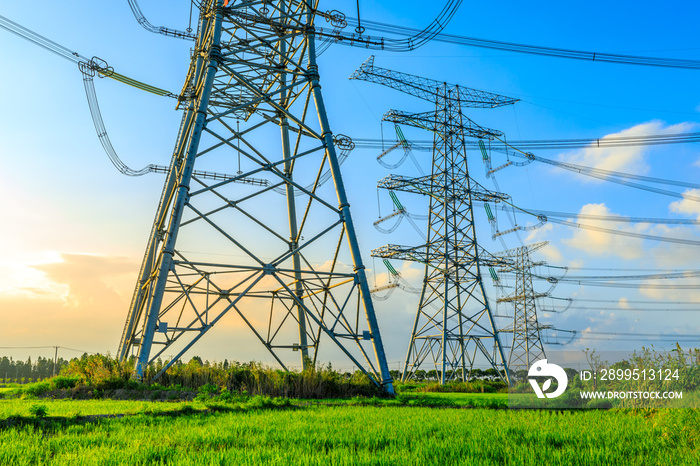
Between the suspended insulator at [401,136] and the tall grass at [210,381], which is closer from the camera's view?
the tall grass at [210,381]

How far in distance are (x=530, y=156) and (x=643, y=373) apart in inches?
1228

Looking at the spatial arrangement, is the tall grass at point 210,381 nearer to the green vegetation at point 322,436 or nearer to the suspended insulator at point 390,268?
the green vegetation at point 322,436

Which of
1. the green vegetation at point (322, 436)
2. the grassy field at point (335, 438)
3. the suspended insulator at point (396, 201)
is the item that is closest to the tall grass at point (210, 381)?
the green vegetation at point (322, 436)

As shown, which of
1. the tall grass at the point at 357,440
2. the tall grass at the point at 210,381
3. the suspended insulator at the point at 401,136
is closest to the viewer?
the tall grass at the point at 357,440

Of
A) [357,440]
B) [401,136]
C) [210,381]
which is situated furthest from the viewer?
[401,136]

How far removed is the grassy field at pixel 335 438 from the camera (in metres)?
5.15

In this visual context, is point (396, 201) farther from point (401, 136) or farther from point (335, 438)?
point (335, 438)

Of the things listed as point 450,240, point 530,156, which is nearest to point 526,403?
point 450,240

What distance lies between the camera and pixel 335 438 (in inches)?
252

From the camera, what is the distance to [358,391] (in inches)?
586

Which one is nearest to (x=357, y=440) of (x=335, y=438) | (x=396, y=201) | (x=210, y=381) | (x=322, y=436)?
(x=335, y=438)

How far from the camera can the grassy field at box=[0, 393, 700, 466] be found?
5148mm

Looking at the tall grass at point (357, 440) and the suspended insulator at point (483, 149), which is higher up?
the suspended insulator at point (483, 149)

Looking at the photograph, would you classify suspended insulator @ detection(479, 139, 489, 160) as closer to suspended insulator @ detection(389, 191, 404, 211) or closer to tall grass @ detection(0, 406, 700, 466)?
suspended insulator @ detection(389, 191, 404, 211)
